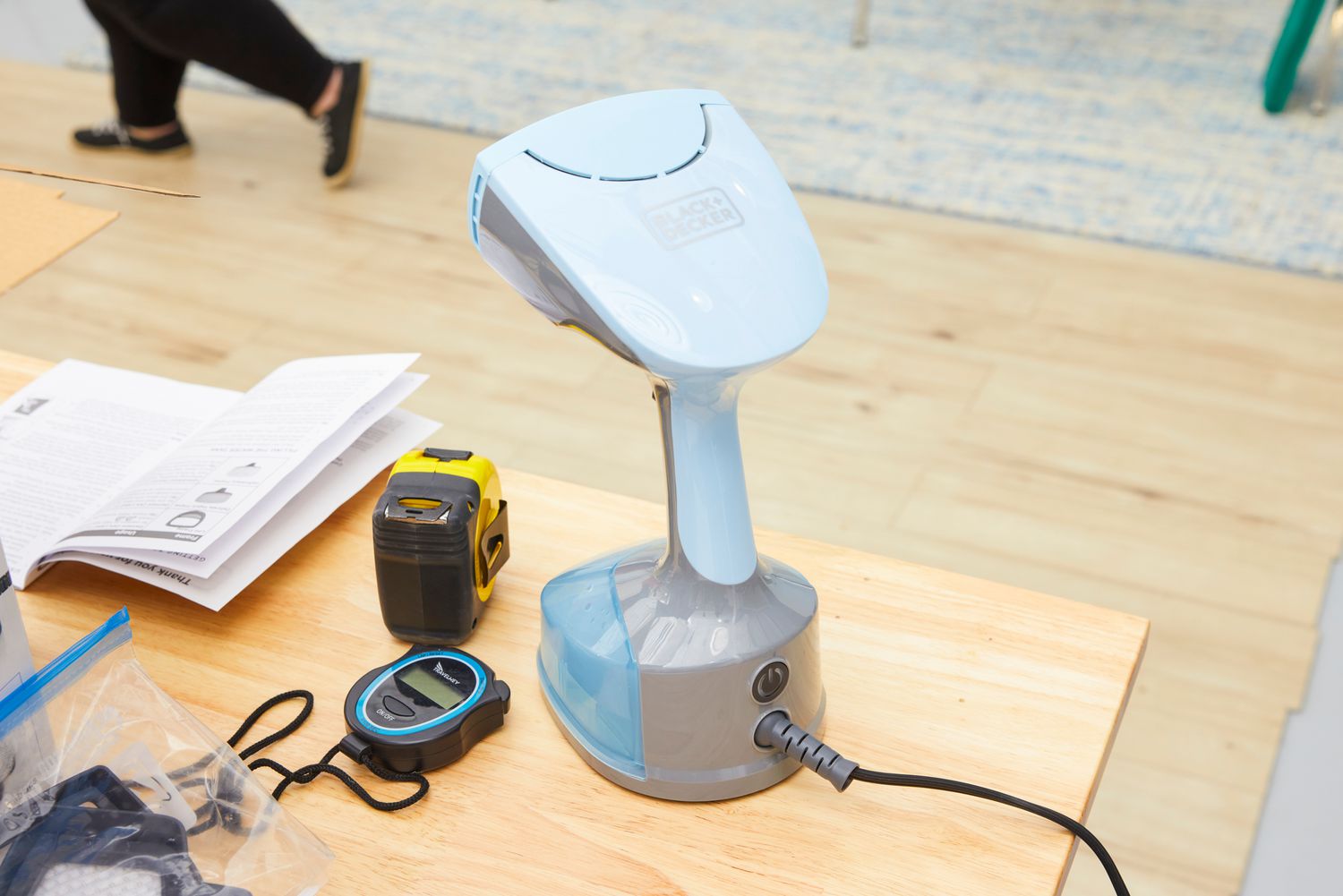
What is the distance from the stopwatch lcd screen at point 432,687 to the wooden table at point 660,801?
3cm

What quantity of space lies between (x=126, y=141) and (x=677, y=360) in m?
2.19

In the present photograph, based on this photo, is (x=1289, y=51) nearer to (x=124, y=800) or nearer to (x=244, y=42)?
(x=244, y=42)

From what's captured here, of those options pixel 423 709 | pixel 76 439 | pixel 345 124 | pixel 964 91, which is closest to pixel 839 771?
pixel 423 709

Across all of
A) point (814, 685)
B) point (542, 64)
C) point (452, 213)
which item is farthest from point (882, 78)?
point (814, 685)

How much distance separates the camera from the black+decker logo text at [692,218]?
530 mm

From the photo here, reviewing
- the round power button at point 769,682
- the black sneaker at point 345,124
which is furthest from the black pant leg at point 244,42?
the round power button at point 769,682

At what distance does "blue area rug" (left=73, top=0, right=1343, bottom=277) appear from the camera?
A: 7.05 feet

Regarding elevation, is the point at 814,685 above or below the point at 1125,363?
above

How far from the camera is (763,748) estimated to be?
0.61m

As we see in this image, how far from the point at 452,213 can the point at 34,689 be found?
1706 mm

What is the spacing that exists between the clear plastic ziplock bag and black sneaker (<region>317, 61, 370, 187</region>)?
5.82ft

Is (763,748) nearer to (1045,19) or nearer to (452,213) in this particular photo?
(452,213)

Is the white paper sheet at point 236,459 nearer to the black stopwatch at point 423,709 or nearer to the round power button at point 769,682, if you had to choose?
the black stopwatch at point 423,709

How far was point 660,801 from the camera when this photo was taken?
2.02ft
